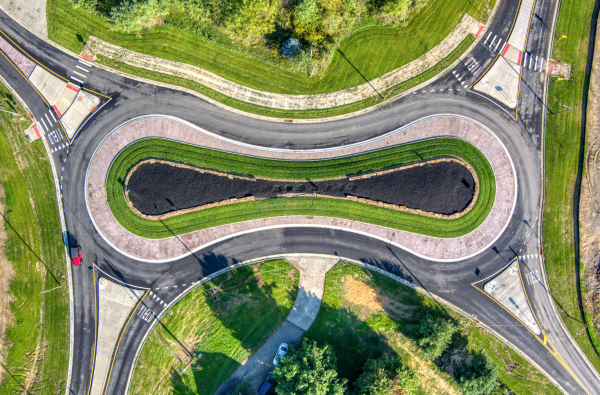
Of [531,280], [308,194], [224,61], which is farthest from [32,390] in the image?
[531,280]

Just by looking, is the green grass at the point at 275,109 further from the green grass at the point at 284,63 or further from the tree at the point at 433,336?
the tree at the point at 433,336

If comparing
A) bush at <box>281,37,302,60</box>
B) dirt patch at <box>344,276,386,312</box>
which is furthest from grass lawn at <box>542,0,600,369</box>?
bush at <box>281,37,302,60</box>

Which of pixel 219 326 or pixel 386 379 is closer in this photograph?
pixel 386 379

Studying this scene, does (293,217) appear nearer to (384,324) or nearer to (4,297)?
(384,324)

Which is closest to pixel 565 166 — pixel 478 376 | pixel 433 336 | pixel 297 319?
pixel 433 336

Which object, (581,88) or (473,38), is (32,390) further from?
(581,88)
